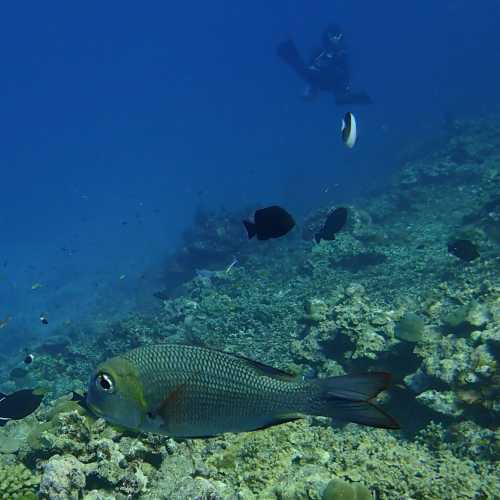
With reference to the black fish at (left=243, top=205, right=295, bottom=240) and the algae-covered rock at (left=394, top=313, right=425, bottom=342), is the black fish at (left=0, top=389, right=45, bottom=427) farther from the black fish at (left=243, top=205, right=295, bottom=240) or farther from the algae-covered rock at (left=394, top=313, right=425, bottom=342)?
the algae-covered rock at (left=394, top=313, right=425, bottom=342)

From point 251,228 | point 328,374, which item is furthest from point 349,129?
point 328,374

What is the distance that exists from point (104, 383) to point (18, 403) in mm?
3658

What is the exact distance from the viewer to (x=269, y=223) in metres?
4.75

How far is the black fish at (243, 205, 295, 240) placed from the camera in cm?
469

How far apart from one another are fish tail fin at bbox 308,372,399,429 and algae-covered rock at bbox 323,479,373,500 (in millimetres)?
1843

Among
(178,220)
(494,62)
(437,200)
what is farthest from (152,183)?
(437,200)

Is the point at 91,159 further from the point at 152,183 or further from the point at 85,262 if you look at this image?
the point at 85,262

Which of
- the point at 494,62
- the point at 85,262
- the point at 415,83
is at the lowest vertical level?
the point at 85,262

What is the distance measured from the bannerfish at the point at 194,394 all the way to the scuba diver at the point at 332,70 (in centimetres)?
3035

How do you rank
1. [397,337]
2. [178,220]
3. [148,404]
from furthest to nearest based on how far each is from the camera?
[178,220] < [397,337] < [148,404]

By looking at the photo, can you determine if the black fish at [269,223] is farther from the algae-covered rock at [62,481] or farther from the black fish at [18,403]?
the black fish at [18,403]

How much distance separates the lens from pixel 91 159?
172 metres

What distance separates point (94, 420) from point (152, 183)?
10963 cm

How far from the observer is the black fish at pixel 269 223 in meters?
4.69
